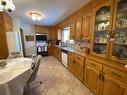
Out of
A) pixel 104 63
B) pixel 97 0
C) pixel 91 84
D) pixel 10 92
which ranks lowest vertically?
pixel 91 84

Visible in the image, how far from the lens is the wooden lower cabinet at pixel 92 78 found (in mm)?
1782

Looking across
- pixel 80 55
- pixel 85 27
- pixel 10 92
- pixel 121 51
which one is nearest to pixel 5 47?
pixel 10 92

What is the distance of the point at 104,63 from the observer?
1579 mm

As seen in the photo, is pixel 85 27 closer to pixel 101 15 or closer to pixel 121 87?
pixel 101 15

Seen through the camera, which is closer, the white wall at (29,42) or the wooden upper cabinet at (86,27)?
the wooden upper cabinet at (86,27)

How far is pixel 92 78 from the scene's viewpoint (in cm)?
193

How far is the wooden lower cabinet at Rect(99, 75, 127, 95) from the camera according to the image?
1259 mm

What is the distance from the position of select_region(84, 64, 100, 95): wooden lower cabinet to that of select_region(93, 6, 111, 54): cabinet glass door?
467 millimetres

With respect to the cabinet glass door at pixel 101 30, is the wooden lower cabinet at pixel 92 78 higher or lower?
lower

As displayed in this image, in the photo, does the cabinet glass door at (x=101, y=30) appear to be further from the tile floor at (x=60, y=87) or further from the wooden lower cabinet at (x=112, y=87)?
the tile floor at (x=60, y=87)

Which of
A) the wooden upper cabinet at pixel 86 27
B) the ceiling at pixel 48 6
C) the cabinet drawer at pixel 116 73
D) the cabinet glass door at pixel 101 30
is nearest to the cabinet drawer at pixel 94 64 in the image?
the cabinet drawer at pixel 116 73

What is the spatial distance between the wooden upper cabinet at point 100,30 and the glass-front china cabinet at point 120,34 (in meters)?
0.16

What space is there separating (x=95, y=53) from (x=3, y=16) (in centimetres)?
366

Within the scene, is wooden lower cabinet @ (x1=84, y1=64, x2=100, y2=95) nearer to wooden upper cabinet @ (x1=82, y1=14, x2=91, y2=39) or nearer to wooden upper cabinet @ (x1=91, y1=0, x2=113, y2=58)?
wooden upper cabinet @ (x1=91, y1=0, x2=113, y2=58)
